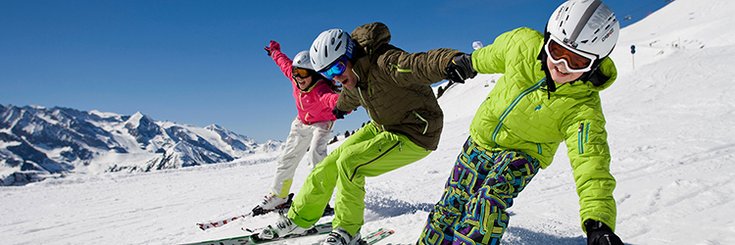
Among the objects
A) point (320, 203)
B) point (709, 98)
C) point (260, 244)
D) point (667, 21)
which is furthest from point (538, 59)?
point (667, 21)

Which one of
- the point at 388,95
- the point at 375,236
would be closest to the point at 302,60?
the point at 388,95

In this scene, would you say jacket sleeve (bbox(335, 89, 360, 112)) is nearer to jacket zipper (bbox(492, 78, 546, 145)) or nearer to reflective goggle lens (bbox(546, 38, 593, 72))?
jacket zipper (bbox(492, 78, 546, 145))

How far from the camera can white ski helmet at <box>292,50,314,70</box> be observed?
6.18 meters

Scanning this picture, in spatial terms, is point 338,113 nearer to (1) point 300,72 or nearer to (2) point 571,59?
(1) point 300,72

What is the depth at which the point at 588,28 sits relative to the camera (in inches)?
111

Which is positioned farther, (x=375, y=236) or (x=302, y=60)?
(x=302, y=60)

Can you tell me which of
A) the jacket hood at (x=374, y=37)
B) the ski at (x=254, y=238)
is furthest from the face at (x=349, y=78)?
the ski at (x=254, y=238)

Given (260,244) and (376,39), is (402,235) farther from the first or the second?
(376,39)

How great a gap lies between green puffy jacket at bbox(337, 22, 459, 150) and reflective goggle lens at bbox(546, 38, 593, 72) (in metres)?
1.44

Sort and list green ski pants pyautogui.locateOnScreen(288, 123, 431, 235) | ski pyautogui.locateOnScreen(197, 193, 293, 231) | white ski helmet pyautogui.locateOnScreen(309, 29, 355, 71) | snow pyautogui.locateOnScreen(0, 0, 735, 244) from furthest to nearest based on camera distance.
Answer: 1. ski pyautogui.locateOnScreen(197, 193, 293, 231)
2. snow pyautogui.locateOnScreen(0, 0, 735, 244)
3. white ski helmet pyautogui.locateOnScreen(309, 29, 355, 71)
4. green ski pants pyautogui.locateOnScreen(288, 123, 431, 235)

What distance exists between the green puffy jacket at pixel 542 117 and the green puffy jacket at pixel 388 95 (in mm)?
959

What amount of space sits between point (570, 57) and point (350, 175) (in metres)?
2.30

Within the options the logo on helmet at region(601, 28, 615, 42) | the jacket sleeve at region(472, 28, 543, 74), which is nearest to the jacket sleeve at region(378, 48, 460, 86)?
the jacket sleeve at region(472, 28, 543, 74)

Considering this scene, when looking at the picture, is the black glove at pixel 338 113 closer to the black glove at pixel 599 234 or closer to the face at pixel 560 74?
the face at pixel 560 74
